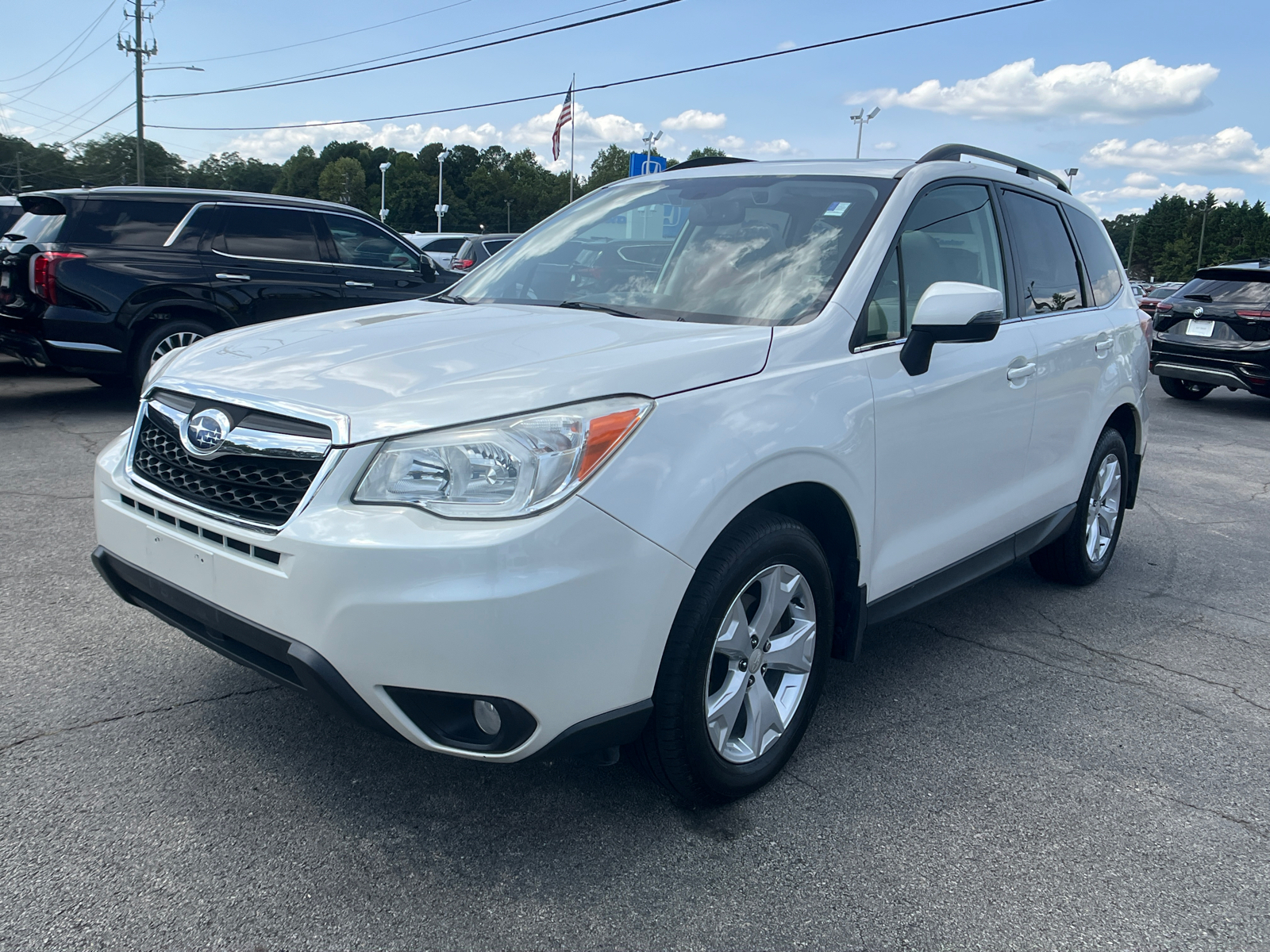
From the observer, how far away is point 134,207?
810 cm

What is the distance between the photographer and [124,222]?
802 cm

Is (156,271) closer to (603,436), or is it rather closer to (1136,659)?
(603,436)

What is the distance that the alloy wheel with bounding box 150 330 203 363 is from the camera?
805cm

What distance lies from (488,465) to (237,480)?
0.65 meters

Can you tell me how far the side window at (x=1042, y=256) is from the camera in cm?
396

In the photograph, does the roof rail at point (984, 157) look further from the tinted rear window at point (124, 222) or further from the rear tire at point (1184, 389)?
the rear tire at point (1184, 389)

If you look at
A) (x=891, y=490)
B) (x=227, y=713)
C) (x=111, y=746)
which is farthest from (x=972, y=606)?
(x=111, y=746)

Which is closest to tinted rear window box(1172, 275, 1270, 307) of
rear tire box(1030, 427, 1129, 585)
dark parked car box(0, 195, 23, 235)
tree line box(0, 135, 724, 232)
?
rear tire box(1030, 427, 1129, 585)

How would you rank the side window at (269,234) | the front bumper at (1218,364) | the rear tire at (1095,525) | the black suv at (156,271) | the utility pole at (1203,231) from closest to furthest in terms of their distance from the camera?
the rear tire at (1095,525), the black suv at (156,271), the side window at (269,234), the front bumper at (1218,364), the utility pole at (1203,231)

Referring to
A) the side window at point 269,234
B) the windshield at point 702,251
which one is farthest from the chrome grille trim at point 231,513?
the side window at point 269,234

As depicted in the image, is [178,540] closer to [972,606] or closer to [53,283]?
[972,606]

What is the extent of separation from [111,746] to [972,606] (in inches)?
137

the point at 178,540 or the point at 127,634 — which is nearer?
the point at 178,540

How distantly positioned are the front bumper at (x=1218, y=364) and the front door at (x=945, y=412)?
906 cm
